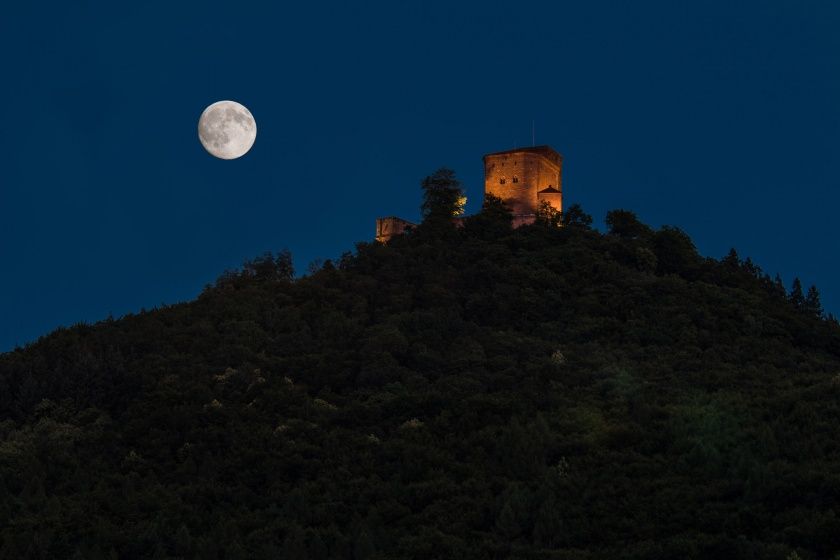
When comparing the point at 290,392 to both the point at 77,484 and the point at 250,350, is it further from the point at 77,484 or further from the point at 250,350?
the point at 77,484

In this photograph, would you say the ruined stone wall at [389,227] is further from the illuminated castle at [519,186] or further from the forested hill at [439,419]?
the forested hill at [439,419]

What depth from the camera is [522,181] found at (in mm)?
78062

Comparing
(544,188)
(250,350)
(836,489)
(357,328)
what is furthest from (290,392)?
(544,188)

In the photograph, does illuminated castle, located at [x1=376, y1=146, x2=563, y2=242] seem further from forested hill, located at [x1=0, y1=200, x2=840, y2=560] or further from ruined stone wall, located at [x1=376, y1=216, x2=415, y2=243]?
forested hill, located at [x1=0, y1=200, x2=840, y2=560]

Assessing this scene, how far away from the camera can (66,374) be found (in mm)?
43219

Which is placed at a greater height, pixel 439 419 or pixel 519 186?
pixel 519 186

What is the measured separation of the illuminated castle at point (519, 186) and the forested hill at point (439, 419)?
1395 centimetres

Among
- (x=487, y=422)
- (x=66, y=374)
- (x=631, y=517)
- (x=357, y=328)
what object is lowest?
(x=631, y=517)

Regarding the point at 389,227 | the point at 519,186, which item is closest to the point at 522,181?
the point at 519,186

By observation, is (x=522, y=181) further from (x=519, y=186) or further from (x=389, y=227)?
(x=389, y=227)

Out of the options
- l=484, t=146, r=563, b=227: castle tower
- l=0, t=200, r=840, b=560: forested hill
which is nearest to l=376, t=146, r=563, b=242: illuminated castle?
l=484, t=146, r=563, b=227: castle tower

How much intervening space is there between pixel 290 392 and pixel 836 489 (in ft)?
74.2

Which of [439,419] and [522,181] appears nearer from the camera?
[439,419]

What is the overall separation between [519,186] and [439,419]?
44071 mm
